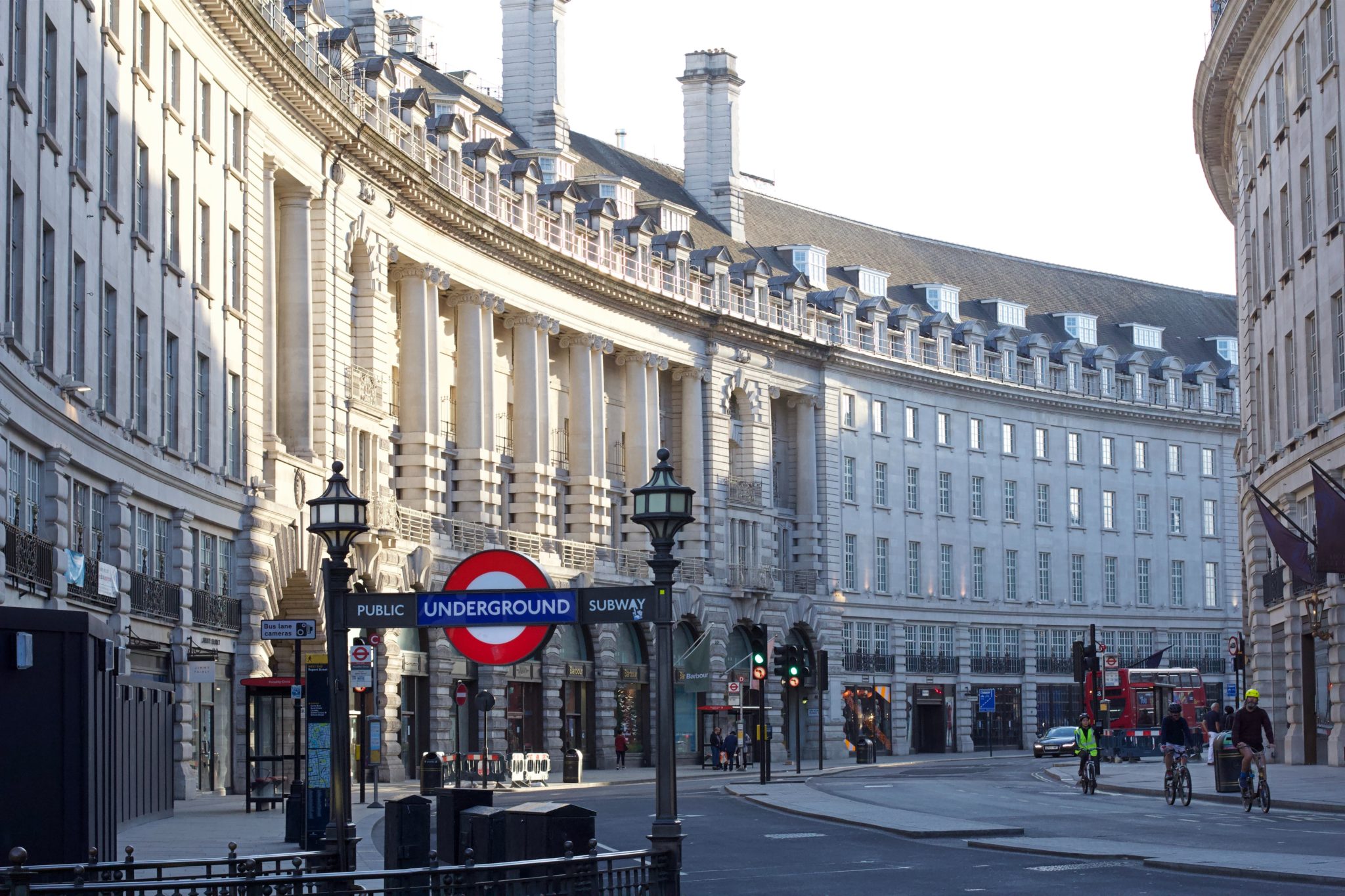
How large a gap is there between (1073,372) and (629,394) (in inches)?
1310

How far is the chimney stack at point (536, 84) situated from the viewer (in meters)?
75.8

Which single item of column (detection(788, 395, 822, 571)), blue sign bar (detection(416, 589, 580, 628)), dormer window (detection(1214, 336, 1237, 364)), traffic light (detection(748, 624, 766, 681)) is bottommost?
traffic light (detection(748, 624, 766, 681))

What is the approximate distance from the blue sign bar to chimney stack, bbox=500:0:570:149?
199 feet

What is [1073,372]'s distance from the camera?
102 meters

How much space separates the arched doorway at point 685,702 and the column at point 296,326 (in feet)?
86.1

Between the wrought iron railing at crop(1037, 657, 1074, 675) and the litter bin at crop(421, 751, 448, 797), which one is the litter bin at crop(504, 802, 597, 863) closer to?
the litter bin at crop(421, 751, 448, 797)

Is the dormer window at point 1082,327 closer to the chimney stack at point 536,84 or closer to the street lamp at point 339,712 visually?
the chimney stack at point 536,84

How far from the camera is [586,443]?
72750 millimetres

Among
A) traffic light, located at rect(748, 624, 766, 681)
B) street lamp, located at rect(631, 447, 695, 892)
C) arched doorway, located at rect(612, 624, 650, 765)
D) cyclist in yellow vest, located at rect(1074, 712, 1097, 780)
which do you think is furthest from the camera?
arched doorway, located at rect(612, 624, 650, 765)

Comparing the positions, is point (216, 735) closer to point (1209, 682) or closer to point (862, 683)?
point (862, 683)

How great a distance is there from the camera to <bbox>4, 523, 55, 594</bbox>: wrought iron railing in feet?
104

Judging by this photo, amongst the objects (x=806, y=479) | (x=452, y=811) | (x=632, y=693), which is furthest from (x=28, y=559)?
(x=806, y=479)

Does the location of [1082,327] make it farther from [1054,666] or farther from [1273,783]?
[1273,783]

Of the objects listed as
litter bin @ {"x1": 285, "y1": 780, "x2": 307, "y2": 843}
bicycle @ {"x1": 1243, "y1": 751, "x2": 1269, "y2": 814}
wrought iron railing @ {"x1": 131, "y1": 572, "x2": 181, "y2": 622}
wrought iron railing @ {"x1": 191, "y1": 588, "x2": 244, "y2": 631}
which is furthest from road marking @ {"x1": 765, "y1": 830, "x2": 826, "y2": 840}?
wrought iron railing @ {"x1": 191, "y1": 588, "x2": 244, "y2": 631}
